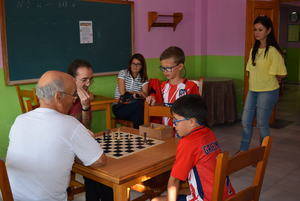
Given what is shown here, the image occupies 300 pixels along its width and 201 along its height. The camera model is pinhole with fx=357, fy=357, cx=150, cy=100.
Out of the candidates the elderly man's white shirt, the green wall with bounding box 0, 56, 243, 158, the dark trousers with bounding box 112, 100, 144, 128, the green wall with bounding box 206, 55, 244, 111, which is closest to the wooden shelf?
the green wall with bounding box 0, 56, 243, 158

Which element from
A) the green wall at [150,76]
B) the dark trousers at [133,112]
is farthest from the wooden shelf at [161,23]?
the dark trousers at [133,112]

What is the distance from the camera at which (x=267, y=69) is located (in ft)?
12.3

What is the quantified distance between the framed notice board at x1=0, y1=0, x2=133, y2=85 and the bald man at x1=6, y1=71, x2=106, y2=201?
260 centimetres

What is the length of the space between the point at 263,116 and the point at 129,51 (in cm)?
229

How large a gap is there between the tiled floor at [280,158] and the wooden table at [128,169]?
4.37 ft

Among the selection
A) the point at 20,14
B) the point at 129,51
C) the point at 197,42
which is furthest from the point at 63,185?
the point at 197,42

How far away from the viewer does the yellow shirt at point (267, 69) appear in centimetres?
371

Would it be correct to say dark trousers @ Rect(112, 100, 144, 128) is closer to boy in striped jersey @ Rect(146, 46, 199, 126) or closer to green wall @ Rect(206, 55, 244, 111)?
boy in striped jersey @ Rect(146, 46, 199, 126)

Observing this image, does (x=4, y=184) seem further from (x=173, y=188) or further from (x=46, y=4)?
(x=46, y=4)

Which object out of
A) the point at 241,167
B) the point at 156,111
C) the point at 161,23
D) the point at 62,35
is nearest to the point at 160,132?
the point at 156,111

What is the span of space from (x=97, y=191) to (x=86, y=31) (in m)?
2.79

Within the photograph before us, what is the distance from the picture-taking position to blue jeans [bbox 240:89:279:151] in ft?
12.4

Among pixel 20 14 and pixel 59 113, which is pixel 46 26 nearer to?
pixel 20 14

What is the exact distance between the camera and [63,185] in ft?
5.46
